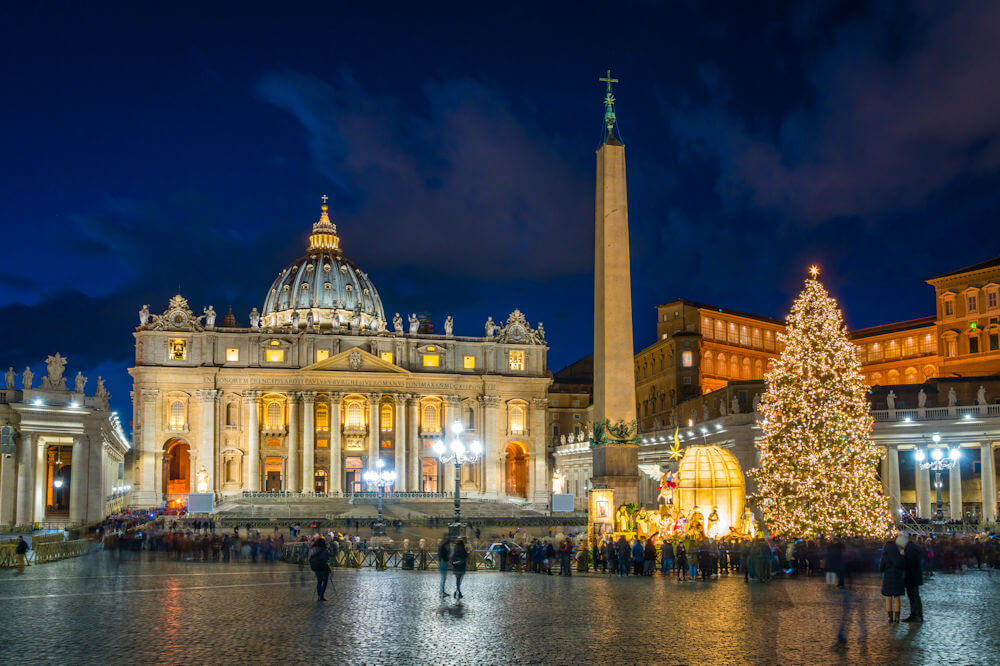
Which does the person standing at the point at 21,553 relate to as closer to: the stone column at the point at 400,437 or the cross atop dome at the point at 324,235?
the stone column at the point at 400,437

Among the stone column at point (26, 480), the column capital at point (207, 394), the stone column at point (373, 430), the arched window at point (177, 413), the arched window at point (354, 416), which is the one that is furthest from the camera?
the arched window at point (354, 416)

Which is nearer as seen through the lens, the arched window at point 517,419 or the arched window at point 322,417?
the arched window at point 322,417

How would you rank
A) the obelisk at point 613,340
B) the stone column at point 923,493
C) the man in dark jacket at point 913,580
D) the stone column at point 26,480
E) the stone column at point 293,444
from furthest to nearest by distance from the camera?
the stone column at point 293,444
the stone column at point 923,493
the stone column at point 26,480
the obelisk at point 613,340
the man in dark jacket at point 913,580

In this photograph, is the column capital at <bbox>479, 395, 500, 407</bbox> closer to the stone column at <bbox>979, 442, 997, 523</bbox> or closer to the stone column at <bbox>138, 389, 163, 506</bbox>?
the stone column at <bbox>138, 389, 163, 506</bbox>

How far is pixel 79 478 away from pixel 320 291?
68.6 meters

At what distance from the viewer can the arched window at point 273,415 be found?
85750mm

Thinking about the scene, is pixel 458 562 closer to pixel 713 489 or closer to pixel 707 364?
pixel 713 489

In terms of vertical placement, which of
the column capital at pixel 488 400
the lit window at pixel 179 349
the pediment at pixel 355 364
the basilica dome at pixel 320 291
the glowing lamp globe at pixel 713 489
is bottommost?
the glowing lamp globe at pixel 713 489

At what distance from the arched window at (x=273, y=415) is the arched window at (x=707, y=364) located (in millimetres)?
35902

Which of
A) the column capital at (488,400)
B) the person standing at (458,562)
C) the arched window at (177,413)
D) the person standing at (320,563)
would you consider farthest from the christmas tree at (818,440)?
the arched window at (177,413)

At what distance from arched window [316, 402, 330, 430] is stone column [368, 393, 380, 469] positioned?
3.90 meters

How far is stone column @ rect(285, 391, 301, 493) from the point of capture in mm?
83500

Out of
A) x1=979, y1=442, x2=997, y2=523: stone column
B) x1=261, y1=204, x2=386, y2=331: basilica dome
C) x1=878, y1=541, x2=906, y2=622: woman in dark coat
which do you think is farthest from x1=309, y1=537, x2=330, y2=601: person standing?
x1=261, y1=204, x2=386, y2=331: basilica dome

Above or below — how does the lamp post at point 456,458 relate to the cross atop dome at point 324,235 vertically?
below
